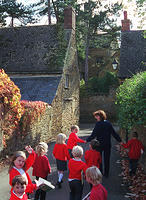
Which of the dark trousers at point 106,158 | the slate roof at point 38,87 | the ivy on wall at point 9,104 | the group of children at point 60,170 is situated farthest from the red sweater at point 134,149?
the slate roof at point 38,87

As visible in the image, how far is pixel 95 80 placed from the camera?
3122 centimetres

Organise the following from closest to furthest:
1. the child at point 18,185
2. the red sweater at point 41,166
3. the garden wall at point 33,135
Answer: the child at point 18,185 < the red sweater at point 41,166 < the garden wall at point 33,135

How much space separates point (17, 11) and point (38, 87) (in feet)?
42.0

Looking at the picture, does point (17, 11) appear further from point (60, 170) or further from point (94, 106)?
point (60, 170)

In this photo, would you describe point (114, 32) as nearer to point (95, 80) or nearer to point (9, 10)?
point (95, 80)

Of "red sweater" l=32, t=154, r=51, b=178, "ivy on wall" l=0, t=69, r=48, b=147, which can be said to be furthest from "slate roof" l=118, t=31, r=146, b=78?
"red sweater" l=32, t=154, r=51, b=178

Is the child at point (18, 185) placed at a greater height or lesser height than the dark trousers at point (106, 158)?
greater

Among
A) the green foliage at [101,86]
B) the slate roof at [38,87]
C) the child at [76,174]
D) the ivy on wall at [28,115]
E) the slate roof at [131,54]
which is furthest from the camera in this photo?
the green foliage at [101,86]

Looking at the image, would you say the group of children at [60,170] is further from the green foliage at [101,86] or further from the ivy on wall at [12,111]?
the green foliage at [101,86]

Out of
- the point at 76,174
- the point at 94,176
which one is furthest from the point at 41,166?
the point at 94,176

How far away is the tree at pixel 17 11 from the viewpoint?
2564 cm

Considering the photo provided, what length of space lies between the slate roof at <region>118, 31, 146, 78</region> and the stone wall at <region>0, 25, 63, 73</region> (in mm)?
6285

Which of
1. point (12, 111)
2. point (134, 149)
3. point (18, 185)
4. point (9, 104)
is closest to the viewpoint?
point (18, 185)

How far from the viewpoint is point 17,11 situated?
26.3m
